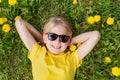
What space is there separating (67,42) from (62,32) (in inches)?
5.3

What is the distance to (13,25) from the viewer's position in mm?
Result: 3611

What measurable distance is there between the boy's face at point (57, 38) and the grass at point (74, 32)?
419 mm

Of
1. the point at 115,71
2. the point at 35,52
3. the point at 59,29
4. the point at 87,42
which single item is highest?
the point at 59,29

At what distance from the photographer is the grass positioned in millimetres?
3535

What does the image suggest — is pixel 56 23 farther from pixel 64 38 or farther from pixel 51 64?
pixel 51 64

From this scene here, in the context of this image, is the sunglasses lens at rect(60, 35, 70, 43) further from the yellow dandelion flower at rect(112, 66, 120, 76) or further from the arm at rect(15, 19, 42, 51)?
the yellow dandelion flower at rect(112, 66, 120, 76)

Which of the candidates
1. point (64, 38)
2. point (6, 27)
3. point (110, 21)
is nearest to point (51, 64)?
point (64, 38)

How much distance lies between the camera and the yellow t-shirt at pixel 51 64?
324cm

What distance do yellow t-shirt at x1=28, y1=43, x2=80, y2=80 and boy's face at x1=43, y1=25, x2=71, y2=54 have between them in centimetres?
12

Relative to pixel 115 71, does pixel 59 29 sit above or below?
above

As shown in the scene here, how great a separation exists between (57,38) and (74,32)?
1.61ft

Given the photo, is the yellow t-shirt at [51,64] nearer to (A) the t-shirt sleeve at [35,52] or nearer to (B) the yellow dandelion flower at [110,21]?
(A) the t-shirt sleeve at [35,52]

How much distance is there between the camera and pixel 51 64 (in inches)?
129

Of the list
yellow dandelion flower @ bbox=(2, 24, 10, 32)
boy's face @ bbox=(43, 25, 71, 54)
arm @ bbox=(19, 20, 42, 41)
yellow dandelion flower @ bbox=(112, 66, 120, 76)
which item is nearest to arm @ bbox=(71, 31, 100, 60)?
boy's face @ bbox=(43, 25, 71, 54)
